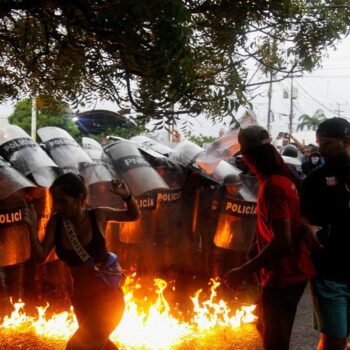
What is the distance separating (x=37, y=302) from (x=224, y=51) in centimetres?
341

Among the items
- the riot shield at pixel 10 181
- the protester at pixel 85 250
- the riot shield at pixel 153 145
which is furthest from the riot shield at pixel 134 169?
the protester at pixel 85 250

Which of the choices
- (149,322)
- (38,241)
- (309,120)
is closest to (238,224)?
(149,322)

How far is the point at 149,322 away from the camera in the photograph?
504 cm

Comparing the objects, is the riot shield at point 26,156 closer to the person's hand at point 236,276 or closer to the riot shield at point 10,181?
the riot shield at point 10,181

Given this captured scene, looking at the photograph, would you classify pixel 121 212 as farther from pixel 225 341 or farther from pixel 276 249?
pixel 225 341

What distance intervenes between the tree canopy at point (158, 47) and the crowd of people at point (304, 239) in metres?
0.61

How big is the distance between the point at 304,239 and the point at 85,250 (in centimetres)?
153

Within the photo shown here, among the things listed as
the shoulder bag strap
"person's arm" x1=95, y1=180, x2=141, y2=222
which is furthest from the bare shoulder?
"person's arm" x1=95, y1=180, x2=141, y2=222

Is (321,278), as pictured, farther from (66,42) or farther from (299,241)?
(66,42)

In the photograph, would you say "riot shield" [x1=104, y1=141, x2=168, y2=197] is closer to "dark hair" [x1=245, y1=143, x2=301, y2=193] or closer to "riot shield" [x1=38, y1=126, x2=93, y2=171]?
"riot shield" [x1=38, y1=126, x2=93, y2=171]

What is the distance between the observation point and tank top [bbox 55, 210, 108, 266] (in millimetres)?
3391

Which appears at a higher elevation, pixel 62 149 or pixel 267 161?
pixel 62 149

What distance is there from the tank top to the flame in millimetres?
1549

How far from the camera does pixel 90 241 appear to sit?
3.42 meters
